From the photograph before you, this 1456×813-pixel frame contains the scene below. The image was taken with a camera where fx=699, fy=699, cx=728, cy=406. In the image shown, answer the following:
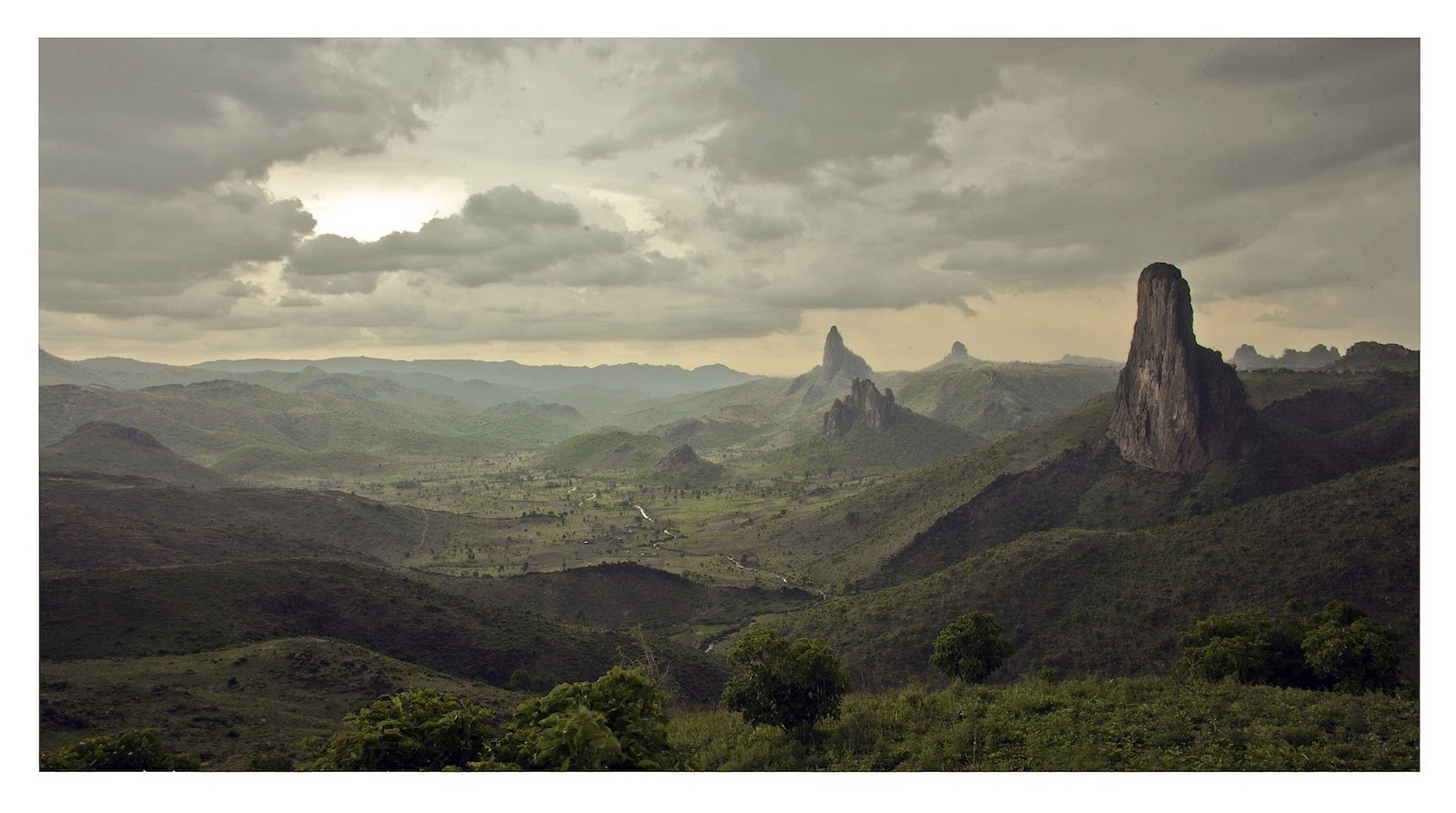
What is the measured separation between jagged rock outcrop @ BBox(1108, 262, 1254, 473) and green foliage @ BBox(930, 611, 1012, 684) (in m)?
83.5

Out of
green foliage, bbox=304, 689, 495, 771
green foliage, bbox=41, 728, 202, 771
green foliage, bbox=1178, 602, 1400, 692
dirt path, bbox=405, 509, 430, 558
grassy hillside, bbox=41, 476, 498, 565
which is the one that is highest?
green foliage, bbox=304, 689, 495, 771

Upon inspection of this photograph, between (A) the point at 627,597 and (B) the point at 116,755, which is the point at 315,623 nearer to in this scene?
(B) the point at 116,755

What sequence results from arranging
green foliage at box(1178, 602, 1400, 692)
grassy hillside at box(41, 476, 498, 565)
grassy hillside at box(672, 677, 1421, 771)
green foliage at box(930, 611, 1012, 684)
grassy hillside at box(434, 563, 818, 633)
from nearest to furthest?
grassy hillside at box(672, 677, 1421, 771), green foliage at box(1178, 602, 1400, 692), green foliage at box(930, 611, 1012, 684), grassy hillside at box(41, 476, 498, 565), grassy hillside at box(434, 563, 818, 633)

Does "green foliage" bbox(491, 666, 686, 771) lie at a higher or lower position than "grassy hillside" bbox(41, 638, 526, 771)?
higher

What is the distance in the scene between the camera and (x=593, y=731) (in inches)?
766

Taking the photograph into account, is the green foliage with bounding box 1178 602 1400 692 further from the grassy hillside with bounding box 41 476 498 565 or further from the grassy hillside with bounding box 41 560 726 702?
the grassy hillside with bounding box 41 476 498 565

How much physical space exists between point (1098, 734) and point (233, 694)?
159ft

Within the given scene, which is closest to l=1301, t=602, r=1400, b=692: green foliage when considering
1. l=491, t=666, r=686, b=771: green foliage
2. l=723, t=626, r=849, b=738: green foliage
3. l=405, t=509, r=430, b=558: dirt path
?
l=723, t=626, r=849, b=738: green foliage

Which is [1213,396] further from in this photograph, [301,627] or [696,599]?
[301,627]

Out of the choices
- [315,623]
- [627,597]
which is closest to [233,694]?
[315,623]

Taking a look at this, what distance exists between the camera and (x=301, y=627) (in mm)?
60969

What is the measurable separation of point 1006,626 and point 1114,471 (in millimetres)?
59308

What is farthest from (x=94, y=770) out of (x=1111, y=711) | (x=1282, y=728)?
(x=1282, y=728)

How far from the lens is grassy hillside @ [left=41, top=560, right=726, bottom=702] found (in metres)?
53.3
